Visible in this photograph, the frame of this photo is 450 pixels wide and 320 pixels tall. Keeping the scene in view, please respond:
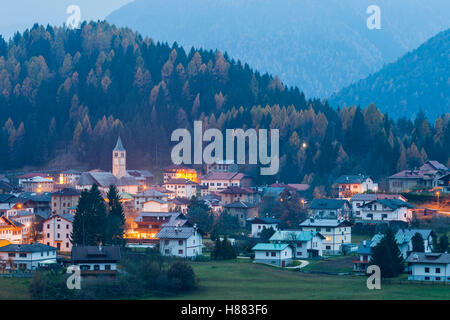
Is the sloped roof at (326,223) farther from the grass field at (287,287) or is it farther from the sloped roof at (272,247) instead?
the grass field at (287,287)

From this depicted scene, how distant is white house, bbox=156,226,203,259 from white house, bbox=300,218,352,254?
425 inches

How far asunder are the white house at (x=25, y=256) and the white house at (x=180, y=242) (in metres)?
9.90

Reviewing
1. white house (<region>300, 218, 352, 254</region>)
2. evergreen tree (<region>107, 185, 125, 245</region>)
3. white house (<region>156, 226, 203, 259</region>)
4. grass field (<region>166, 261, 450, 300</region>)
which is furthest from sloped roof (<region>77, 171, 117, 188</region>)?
grass field (<region>166, 261, 450, 300</region>)

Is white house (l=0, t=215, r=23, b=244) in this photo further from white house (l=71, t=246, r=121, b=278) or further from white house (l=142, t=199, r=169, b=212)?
white house (l=71, t=246, r=121, b=278)

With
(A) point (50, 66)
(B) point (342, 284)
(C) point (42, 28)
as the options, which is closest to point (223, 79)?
(A) point (50, 66)

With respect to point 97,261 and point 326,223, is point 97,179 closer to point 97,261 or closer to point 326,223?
point 326,223

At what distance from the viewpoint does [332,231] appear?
71.7m

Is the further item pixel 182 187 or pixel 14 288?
pixel 182 187

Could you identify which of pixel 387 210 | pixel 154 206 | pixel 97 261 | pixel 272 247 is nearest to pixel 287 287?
pixel 97 261

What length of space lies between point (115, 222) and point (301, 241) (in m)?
14.6

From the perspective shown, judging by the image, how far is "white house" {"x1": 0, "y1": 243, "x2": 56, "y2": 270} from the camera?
58.2m

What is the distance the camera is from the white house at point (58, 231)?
70188 mm

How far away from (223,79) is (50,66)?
38027mm
